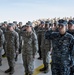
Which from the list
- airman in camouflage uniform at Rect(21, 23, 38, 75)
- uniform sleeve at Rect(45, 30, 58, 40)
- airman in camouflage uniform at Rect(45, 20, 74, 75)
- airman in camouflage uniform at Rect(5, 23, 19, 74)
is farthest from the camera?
→ airman in camouflage uniform at Rect(5, 23, 19, 74)

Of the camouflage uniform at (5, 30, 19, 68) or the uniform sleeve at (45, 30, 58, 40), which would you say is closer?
the uniform sleeve at (45, 30, 58, 40)

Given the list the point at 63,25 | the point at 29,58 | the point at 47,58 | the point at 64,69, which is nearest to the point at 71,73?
the point at 64,69

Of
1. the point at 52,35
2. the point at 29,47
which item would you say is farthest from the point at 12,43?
the point at 52,35

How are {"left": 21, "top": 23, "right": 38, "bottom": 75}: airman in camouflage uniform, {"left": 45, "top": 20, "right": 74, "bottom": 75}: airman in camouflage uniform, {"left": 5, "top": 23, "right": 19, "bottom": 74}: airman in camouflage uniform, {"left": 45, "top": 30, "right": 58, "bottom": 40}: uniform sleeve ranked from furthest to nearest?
1. {"left": 5, "top": 23, "right": 19, "bottom": 74}: airman in camouflage uniform
2. {"left": 21, "top": 23, "right": 38, "bottom": 75}: airman in camouflage uniform
3. {"left": 45, "top": 30, "right": 58, "bottom": 40}: uniform sleeve
4. {"left": 45, "top": 20, "right": 74, "bottom": 75}: airman in camouflage uniform

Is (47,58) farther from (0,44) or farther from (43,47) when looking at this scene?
(0,44)

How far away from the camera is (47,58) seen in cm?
770

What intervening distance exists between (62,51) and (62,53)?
0.05 m

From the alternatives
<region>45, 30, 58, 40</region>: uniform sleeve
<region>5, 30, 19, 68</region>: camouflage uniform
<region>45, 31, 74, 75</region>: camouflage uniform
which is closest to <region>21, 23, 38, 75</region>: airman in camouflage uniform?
<region>5, 30, 19, 68</region>: camouflage uniform

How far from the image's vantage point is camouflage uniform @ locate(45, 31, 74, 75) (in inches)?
201

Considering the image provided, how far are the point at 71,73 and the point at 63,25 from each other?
1.28 metres

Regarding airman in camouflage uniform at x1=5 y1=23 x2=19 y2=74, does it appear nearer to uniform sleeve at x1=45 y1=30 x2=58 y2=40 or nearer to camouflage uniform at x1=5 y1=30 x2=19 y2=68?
camouflage uniform at x1=5 y1=30 x2=19 y2=68

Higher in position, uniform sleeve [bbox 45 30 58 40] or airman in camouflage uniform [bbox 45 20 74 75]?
uniform sleeve [bbox 45 30 58 40]

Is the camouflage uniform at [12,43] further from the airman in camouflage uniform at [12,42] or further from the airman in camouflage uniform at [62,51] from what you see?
the airman in camouflage uniform at [62,51]

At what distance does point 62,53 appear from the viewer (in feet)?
16.9
